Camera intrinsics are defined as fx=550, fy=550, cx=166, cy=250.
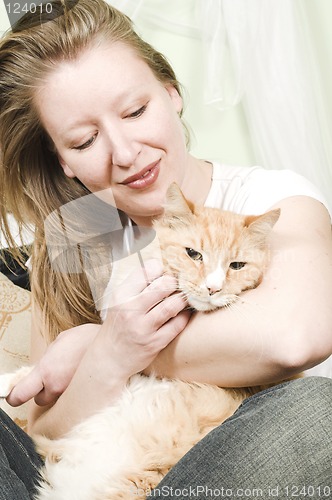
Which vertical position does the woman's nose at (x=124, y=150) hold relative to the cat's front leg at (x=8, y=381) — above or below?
above

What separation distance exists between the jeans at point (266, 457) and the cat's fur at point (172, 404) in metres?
0.14

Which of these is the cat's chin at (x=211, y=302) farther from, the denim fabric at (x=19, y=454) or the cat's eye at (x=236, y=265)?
the denim fabric at (x=19, y=454)

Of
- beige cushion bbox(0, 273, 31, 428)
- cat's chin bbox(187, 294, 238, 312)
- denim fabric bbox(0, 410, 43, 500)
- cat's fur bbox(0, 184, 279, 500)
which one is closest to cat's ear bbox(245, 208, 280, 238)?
cat's fur bbox(0, 184, 279, 500)

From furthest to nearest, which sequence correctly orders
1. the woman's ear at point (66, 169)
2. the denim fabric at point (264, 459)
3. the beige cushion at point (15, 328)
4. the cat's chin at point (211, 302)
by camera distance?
the beige cushion at point (15, 328)
the woman's ear at point (66, 169)
the cat's chin at point (211, 302)
the denim fabric at point (264, 459)

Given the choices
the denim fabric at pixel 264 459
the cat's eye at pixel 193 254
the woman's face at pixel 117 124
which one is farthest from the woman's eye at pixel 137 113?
the denim fabric at pixel 264 459

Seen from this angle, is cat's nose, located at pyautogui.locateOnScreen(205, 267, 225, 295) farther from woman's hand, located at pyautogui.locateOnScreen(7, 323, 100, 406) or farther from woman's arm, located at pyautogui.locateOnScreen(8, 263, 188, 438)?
woman's hand, located at pyautogui.locateOnScreen(7, 323, 100, 406)

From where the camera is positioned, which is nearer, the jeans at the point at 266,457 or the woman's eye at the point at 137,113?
the jeans at the point at 266,457

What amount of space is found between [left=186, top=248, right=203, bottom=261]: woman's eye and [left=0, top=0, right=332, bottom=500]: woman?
2.3 inches

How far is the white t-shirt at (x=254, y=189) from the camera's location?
0.88 metres

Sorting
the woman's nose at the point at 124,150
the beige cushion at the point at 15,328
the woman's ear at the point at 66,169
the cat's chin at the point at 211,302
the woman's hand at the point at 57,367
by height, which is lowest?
the beige cushion at the point at 15,328

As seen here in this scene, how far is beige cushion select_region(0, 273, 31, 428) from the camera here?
1.24 meters

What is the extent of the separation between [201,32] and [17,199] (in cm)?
48

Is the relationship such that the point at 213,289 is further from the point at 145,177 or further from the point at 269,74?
the point at 269,74

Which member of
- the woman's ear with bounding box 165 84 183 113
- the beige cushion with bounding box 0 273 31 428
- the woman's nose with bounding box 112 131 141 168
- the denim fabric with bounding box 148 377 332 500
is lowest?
the beige cushion with bounding box 0 273 31 428
